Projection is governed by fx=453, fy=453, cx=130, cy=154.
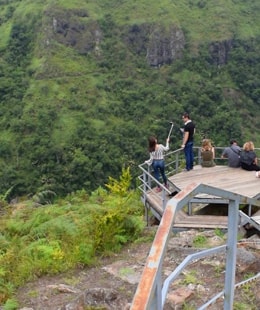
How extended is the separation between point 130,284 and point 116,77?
10161 centimetres

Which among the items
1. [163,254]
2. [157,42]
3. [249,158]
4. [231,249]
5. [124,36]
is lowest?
[249,158]

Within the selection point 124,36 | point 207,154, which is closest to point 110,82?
point 124,36

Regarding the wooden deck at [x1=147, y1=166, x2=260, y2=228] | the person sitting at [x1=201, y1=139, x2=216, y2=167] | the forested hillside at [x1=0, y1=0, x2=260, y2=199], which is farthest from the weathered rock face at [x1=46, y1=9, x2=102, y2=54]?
the wooden deck at [x1=147, y1=166, x2=260, y2=228]

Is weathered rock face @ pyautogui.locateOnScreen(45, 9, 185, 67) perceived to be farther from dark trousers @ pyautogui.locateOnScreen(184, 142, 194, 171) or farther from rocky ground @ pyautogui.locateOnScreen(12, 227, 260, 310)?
rocky ground @ pyautogui.locateOnScreen(12, 227, 260, 310)

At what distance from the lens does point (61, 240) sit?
22.6ft

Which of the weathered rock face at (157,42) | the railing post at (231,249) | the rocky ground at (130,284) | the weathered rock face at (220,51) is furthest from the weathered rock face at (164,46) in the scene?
the railing post at (231,249)

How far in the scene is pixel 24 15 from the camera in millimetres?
112062

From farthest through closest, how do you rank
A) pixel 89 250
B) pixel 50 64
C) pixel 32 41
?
pixel 32 41 < pixel 50 64 < pixel 89 250

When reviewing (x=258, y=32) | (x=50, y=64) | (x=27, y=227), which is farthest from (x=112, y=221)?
(x=258, y=32)

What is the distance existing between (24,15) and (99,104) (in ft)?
121

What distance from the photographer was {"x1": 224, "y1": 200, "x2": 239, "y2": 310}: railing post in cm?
249

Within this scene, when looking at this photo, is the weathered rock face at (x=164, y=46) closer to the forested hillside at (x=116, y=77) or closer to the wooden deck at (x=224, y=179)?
the forested hillside at (x=116, y=77)

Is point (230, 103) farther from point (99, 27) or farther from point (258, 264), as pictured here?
point (258, 264)

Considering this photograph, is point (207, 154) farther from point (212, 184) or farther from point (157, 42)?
point (157, 42)
